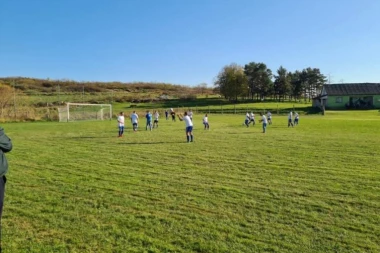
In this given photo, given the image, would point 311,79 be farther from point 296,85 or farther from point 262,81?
point 262,81

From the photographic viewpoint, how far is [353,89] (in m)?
61.3

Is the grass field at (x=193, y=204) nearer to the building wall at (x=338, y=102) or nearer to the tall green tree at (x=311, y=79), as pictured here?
the building wall at (x=338, y=102)

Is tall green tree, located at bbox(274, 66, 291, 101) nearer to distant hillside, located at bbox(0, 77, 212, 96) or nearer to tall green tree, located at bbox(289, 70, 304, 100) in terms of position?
tall green tree, located at bbox(289, 70, 304, 100)

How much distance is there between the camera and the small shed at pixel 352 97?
59094 millimetres

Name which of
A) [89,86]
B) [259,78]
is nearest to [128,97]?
[89,86]

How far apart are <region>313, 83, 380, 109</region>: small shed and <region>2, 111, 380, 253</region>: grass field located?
178ft

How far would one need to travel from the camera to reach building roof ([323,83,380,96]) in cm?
6000

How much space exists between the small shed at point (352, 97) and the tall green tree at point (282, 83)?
15.3 metres

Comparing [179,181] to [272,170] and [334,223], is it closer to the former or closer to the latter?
[272,170]

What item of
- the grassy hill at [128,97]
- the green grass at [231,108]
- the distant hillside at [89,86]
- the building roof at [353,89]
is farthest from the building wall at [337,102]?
the distant hillside at [89,86]

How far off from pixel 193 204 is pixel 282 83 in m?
77.0

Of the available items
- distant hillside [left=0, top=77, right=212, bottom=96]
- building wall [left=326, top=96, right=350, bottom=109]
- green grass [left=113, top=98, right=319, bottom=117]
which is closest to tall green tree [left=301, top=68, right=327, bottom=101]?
green grass [left=113, top=98, right=319, bottom=117]

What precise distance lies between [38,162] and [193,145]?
22.5ft

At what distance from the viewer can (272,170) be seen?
910cm
